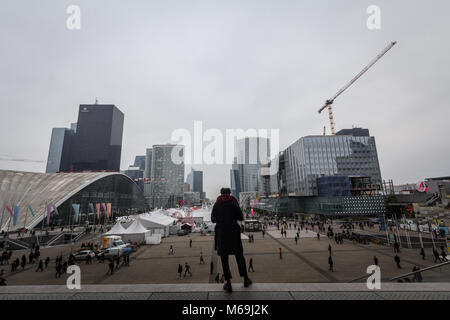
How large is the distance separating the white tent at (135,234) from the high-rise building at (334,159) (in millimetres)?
66143

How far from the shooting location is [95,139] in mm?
190500

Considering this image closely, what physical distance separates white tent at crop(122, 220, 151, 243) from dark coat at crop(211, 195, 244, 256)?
92.8 feet

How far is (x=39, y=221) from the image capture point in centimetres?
4372

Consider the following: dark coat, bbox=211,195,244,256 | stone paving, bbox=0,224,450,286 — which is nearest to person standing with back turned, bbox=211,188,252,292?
dark coat, bbox=211,195,244,256

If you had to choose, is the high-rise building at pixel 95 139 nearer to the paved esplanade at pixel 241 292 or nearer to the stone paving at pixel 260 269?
the stone paving at pixel 260 269

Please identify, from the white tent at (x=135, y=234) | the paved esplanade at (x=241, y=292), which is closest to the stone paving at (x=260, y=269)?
the white tent at (x=135, y=234)

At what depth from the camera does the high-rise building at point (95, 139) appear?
7382 inches

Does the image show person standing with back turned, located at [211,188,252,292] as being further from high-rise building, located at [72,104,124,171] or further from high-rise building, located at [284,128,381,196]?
high-rise building, located at [72,104,124,171]

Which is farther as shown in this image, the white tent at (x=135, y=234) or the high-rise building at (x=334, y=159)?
the high-rise building at (x=334, y=159)

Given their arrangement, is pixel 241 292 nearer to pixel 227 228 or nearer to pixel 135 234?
pixel 227 228

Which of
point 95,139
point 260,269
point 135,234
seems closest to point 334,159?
→ point 260,269

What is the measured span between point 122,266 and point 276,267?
1337 cm

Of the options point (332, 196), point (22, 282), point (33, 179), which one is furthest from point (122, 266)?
point (332, 196)
